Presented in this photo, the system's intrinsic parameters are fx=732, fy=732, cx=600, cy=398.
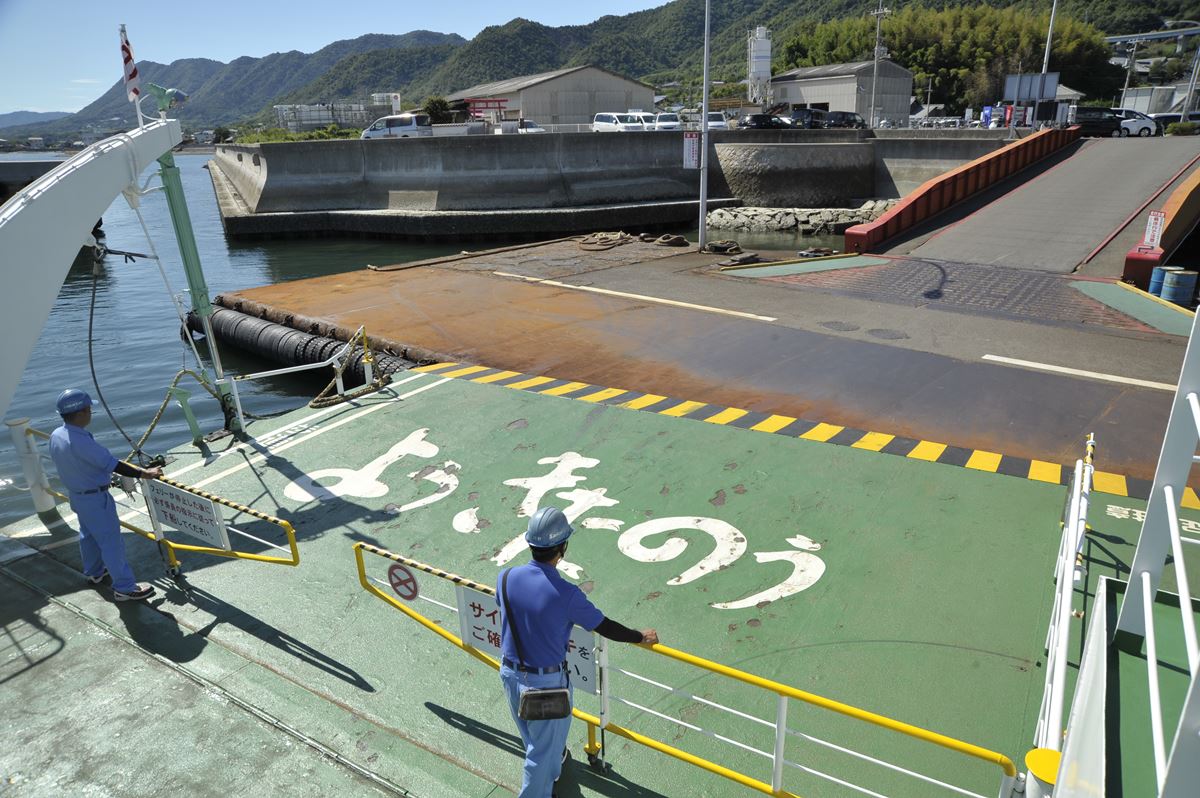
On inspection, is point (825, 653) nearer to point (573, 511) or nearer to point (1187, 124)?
point (573, 511)

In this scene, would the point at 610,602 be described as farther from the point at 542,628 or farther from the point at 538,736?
the point at 542,628

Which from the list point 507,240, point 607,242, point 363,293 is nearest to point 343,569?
point 363,293

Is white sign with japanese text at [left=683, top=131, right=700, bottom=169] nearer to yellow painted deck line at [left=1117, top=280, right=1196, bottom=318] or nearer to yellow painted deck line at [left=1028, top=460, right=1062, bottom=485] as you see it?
yellow painted deck line at [left=1117, top=280, right=1196, bottom=318]

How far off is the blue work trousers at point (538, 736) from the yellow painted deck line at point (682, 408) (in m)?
6.85

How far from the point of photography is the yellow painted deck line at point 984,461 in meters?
8.96

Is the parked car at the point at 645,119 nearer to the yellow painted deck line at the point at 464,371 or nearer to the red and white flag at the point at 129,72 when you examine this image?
the yellow painted deck line at the point at 464,371

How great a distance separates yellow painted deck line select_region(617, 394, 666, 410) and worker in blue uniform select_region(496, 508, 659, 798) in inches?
276

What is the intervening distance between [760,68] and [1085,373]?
75.8 metres

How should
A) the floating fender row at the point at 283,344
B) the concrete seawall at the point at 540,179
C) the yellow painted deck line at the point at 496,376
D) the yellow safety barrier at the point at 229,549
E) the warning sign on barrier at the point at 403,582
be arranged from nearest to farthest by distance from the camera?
the warning sign on barrier at the point at 403,582
the yellow safety barrier at the point at 229,549
the yellow painted deck line at the point at 496,376
the floating fender row at the point at 283,344
the concrete seawall at the point at 540,179

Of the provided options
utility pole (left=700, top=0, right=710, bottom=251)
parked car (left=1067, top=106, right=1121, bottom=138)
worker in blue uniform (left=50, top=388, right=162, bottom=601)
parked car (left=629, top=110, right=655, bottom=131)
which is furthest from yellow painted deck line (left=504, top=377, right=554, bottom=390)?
→ parked car (left=629, top=110, right=655, bottom=131)

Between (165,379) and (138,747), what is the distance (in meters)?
16.3

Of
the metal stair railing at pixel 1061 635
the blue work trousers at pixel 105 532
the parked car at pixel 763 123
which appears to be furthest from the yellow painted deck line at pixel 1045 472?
the parked car at pixel 763 123

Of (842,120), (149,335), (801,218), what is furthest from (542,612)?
(842,120)

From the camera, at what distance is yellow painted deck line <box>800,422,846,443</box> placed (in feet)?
32.4
